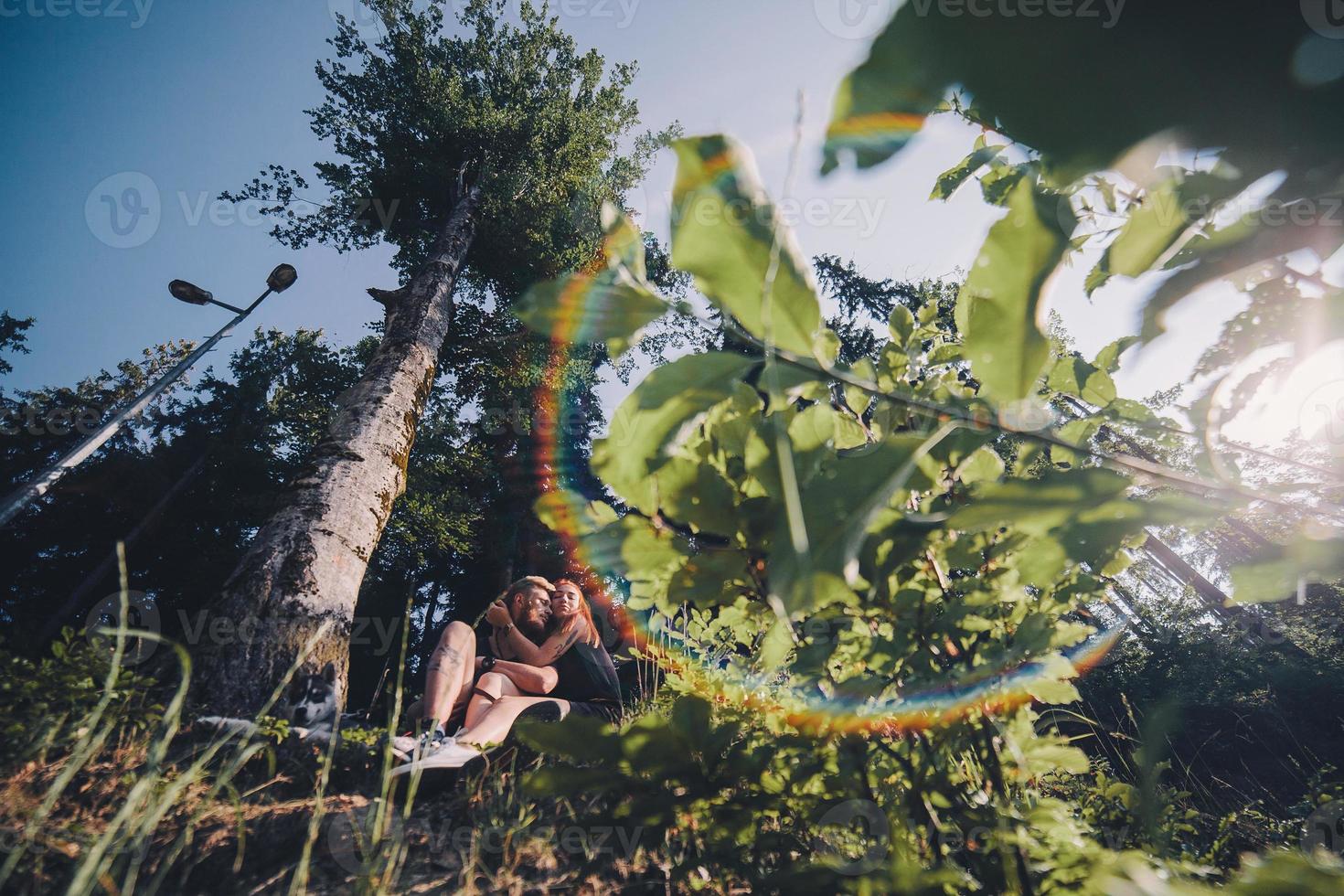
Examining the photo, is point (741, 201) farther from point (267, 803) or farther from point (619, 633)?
point (619, 633)

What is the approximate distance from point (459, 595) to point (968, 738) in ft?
55.9

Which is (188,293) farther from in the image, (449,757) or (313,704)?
(449,757)

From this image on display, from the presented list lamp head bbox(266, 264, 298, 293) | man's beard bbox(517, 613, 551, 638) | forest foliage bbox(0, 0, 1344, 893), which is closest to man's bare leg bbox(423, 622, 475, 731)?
man's beard bbox(517, 613, 551, 638)

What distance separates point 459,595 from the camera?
15.8m

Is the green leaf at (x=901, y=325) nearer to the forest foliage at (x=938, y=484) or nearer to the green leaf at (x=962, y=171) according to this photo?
the forest foliage at (x=938, y=484)

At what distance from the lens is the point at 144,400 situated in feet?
16.2

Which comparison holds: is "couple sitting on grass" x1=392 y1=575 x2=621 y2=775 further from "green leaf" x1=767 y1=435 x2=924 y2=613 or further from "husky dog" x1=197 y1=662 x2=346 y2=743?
"green leaf" x1=767 y1=435 x2=924 y2=613

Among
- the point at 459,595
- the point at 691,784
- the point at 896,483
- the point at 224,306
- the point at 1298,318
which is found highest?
the point at 224,306

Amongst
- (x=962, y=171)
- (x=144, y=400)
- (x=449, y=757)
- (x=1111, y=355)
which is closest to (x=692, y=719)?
(x=1111, y=355)

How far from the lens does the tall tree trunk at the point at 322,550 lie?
196 cm

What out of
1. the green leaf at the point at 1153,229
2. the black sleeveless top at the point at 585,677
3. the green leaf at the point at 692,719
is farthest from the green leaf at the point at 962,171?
the black sleeveless top at the point at 585,677

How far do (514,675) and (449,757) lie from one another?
5.23 feet

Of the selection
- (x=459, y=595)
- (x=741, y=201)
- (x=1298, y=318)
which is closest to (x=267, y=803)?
(x=741, y=201)

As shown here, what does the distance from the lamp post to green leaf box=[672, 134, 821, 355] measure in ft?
15.1
